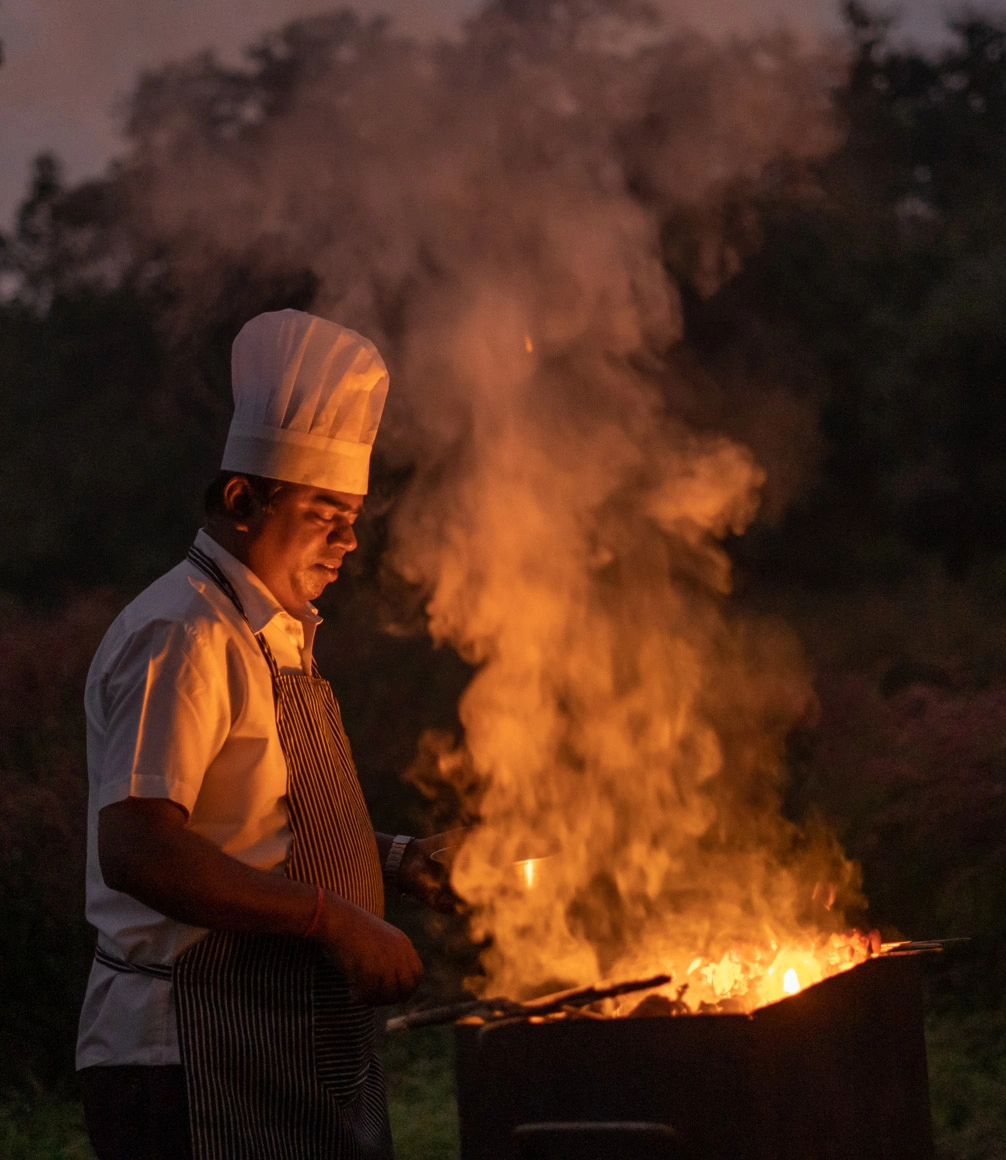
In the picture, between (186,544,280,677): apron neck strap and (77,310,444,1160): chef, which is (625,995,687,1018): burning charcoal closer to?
(77,310,444,1160): chef

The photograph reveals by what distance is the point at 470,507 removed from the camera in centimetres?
462

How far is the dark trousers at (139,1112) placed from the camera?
7.14ft

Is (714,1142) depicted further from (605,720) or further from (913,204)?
(913,204)

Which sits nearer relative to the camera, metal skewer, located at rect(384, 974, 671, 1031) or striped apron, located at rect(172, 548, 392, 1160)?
striped apron, located at rect(172, 548, 392, 1160)

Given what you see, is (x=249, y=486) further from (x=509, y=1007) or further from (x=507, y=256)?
(x=507, y=256)

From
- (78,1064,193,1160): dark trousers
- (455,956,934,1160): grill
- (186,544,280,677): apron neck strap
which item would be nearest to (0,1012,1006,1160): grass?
(455,956,934,1160): grill

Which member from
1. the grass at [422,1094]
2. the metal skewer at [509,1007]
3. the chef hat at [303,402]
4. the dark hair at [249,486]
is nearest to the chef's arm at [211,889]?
the metal skewer at [509,1007]

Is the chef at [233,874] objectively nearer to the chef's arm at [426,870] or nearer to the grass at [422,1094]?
the chef's arm at [426,870]

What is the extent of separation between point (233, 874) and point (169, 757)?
21 centimetres

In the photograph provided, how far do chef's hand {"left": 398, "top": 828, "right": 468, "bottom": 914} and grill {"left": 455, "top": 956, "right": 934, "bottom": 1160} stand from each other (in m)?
0.52

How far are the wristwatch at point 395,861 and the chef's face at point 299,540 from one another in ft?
Answer: 2.11

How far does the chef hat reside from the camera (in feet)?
8.58

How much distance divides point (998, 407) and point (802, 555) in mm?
2680

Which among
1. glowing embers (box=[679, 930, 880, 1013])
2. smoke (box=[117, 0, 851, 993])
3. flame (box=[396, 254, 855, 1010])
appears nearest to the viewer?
glowing embers (box=[679, 930, 880, 1013])
